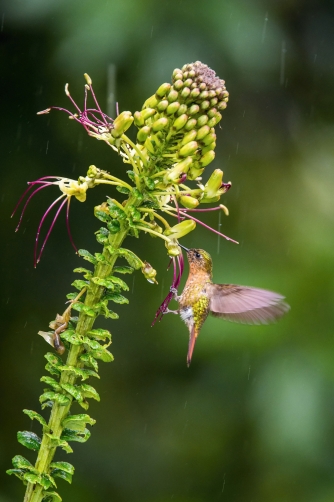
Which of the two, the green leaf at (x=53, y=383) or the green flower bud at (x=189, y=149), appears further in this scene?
the green flower bud at (x=189, y=149)

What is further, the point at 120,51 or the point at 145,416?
the point at 145,416

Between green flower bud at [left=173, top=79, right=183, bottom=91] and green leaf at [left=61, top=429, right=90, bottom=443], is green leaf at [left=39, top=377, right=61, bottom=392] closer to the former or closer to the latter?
green leaf at [left=61, top=429, right=90, bottom=443]

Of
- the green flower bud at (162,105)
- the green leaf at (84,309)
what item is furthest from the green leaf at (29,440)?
the green flower bud at (162,105)

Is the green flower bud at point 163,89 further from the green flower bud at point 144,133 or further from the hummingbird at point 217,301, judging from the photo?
the hummingbird at point 217,301

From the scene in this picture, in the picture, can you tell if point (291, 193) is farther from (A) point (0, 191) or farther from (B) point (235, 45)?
(A) point (0, 191)

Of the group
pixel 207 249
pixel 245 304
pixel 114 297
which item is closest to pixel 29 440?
pixel 114 297

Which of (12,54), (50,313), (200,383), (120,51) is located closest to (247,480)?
(200,383)

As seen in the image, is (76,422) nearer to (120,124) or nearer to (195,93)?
(120,124)
